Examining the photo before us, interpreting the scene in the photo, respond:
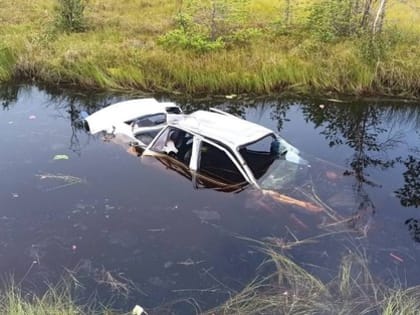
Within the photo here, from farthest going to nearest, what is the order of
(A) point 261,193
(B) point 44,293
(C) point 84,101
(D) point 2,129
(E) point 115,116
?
(C) point 84,101 → (D) point 2,129 → (E) point 115,116 → (A) point 261,193 → (B) point 44,293

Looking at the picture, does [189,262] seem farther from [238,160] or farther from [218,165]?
[218,165]

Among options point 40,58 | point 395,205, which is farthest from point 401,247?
point 40,58

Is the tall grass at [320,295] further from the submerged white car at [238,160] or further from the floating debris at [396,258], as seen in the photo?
the submerged white car at [238,160]

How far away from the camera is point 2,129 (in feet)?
38.1

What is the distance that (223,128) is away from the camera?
9.21m

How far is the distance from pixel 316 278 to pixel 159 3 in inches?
652

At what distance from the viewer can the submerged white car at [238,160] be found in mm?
8672

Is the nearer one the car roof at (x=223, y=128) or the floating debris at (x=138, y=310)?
Answer: the floating debris at (x=138, y=310)

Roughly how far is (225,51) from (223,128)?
6692 mm

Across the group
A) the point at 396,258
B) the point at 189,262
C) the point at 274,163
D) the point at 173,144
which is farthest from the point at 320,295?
the point at 173,144

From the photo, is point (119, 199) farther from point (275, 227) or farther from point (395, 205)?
point (395, 205)

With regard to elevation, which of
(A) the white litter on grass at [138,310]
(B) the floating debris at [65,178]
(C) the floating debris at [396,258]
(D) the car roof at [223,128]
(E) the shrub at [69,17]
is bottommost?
(A) the white litter on grass at [138,310]

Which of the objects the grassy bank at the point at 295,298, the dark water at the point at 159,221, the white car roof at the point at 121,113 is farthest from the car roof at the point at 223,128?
the grassy bank at the point at 295,298

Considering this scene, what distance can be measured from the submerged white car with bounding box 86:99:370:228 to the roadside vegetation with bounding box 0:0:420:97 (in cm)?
454
